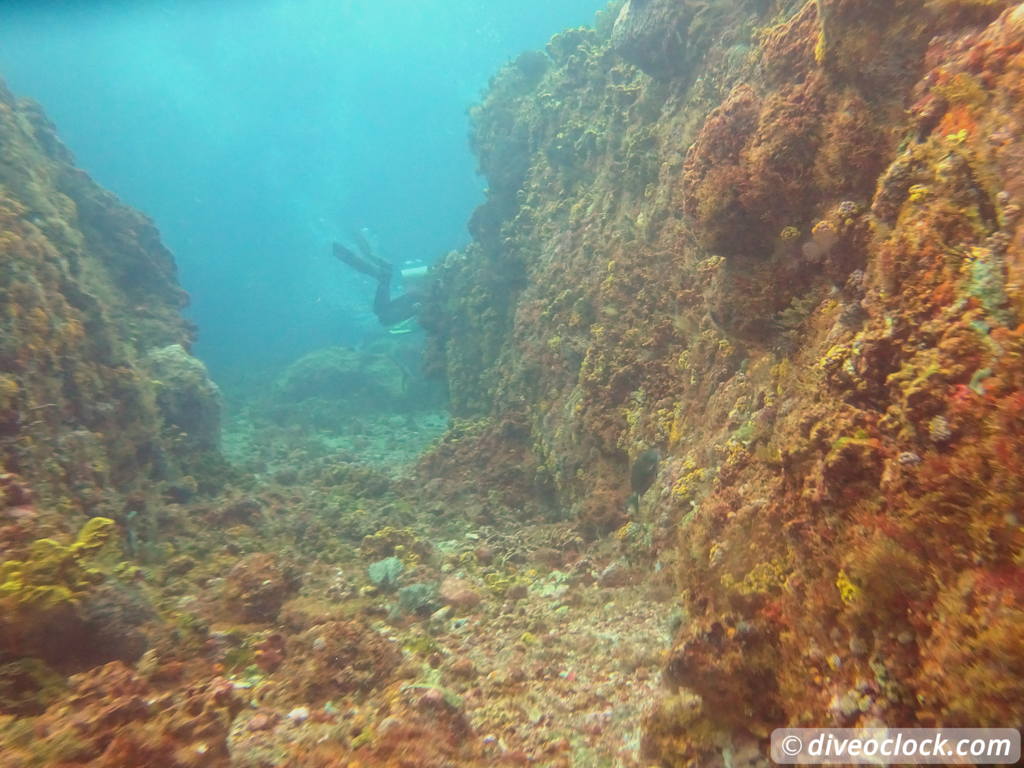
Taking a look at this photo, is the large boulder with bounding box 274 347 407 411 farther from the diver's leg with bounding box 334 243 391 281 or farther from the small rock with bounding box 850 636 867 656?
the small rock with bounding box 850 636 867 656

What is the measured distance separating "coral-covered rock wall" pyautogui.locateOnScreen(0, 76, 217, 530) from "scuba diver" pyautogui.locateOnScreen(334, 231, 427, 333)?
13945 mm

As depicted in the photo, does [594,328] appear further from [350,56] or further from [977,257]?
[350,56]

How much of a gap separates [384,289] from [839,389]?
104 ft

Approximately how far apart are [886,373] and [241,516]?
12.7 metres

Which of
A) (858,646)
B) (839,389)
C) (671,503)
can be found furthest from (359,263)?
(858,646)

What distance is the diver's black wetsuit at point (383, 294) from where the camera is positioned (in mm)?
32750

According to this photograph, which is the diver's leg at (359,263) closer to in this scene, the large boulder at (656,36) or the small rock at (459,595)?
the large boulder at (656,36)

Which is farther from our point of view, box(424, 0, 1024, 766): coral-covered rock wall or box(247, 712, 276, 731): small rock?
box(247, 712, 276, 731): small rock

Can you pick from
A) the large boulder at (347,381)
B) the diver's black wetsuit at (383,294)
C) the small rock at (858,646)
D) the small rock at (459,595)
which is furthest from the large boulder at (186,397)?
the diver's black wetsuit at (383,294)

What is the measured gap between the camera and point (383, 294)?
33625 mm

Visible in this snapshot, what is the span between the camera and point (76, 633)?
5215 mm

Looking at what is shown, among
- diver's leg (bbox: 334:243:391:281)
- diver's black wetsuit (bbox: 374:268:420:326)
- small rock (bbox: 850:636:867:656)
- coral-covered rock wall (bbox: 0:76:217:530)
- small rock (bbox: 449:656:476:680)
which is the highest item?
diver's leg (bbox: 334:243:391:281)

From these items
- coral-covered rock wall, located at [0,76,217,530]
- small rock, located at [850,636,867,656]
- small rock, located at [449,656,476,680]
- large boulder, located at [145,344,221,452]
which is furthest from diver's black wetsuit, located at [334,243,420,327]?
small rock, located at [850,636,867,656]

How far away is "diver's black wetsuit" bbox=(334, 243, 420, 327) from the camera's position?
107 feet
